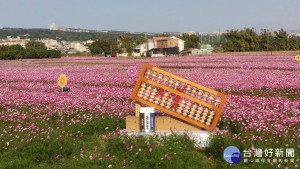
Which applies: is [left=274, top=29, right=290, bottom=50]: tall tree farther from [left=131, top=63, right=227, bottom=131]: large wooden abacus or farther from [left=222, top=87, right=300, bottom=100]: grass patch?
[left=131, top=63, right=227, bottom=131]: large wooden abacus

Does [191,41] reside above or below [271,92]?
above

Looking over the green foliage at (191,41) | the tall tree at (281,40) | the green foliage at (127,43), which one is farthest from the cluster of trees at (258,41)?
the green foliage at (127,43)

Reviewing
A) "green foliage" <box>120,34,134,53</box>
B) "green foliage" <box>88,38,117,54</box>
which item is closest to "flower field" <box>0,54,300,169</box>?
"green foliage" <box>120,34,134,53</box>

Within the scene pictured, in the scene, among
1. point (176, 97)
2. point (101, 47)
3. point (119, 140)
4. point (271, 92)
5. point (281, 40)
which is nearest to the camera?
point (119, 140)

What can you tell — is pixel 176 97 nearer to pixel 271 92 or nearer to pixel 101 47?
pixel 271 92

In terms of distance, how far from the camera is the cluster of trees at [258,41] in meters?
110

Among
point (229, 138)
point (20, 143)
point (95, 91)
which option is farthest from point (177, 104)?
point (95, 91)

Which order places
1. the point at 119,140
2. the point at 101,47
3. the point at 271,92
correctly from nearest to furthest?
the point at 119,140 < the point at 271,92 < the point at 101,47

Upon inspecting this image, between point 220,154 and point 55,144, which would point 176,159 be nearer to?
point 220,154

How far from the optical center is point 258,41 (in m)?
112

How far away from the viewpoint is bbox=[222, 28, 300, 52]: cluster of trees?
110 m

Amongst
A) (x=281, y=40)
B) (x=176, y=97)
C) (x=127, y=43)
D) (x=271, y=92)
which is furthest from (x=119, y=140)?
(x=281, y=40)

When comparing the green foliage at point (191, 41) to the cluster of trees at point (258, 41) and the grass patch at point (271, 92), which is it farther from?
the grass patch at point (271, 92)

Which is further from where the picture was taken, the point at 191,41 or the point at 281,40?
the point at 191,41
